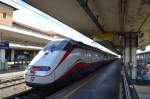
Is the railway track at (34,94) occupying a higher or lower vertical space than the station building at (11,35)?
lower

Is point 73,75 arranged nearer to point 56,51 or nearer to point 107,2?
point 56,51

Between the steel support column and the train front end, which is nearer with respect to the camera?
the train front end

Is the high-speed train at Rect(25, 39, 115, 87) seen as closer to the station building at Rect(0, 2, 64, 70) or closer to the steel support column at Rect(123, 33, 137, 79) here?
the steel support column at Rect(123, 33, 137, 79)

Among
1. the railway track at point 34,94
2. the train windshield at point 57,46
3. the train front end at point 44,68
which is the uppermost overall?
the train windshield at point 57,46

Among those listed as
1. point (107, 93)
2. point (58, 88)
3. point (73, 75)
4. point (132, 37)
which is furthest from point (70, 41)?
point (132, 37)

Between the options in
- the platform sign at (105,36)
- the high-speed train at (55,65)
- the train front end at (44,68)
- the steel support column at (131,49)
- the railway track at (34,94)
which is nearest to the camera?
the railway track at (34,94)

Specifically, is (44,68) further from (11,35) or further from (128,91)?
(11,35)

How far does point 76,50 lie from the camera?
51.0 ft

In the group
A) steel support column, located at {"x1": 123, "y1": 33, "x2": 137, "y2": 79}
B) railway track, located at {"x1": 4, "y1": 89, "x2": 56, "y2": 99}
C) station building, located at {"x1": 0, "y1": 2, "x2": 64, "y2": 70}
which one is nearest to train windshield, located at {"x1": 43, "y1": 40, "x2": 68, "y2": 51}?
railway track, located at {"x1": 4, "y1": 89, "x2": 56, "y2": 99}

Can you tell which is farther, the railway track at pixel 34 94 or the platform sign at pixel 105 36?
the platform sign at pixel 105 36

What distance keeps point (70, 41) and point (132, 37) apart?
44.0ft

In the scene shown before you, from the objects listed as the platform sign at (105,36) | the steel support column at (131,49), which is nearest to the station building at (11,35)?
the platform sign at (105,36)

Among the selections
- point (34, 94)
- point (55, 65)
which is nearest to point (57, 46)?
point (55, 65)

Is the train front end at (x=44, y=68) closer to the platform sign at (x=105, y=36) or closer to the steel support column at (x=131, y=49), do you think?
the platform sign at (x=105, y=36)
